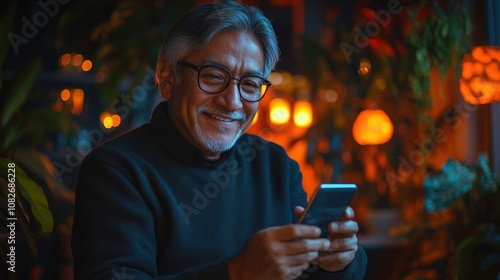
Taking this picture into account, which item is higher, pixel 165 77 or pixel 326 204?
pixel 165 77

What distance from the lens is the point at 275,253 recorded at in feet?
3.34

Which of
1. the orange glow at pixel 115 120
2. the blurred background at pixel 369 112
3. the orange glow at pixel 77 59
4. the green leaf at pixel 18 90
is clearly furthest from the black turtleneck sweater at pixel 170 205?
the orange glow at pixel 77 59

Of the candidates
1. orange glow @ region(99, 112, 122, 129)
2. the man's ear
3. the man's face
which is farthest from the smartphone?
orange glow @ region(99, 112, 122, 129)

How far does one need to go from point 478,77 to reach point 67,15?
6.67ft

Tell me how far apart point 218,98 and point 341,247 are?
1.35 ft

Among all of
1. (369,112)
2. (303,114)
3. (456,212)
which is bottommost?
(456,212)

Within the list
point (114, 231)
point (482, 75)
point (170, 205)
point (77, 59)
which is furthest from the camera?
point (77, 59)

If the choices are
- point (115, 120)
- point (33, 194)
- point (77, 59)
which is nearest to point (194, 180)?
point (33, 194)

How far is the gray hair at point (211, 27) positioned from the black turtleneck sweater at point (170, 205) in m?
0.15

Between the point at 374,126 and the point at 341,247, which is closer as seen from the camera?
the point at 341,247

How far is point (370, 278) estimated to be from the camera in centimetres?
405

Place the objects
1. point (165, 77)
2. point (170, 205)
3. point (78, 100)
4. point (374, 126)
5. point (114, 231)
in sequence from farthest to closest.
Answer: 1. point (78, 100)
2. point (374, 126)
3. point (165, 77)
4. point (170, 205)
5. point (114, 231)

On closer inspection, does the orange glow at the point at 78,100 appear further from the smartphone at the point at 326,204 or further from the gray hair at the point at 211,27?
the smartphone at the point at 326,204

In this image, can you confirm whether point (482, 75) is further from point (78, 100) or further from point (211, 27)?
point (78, 100)
